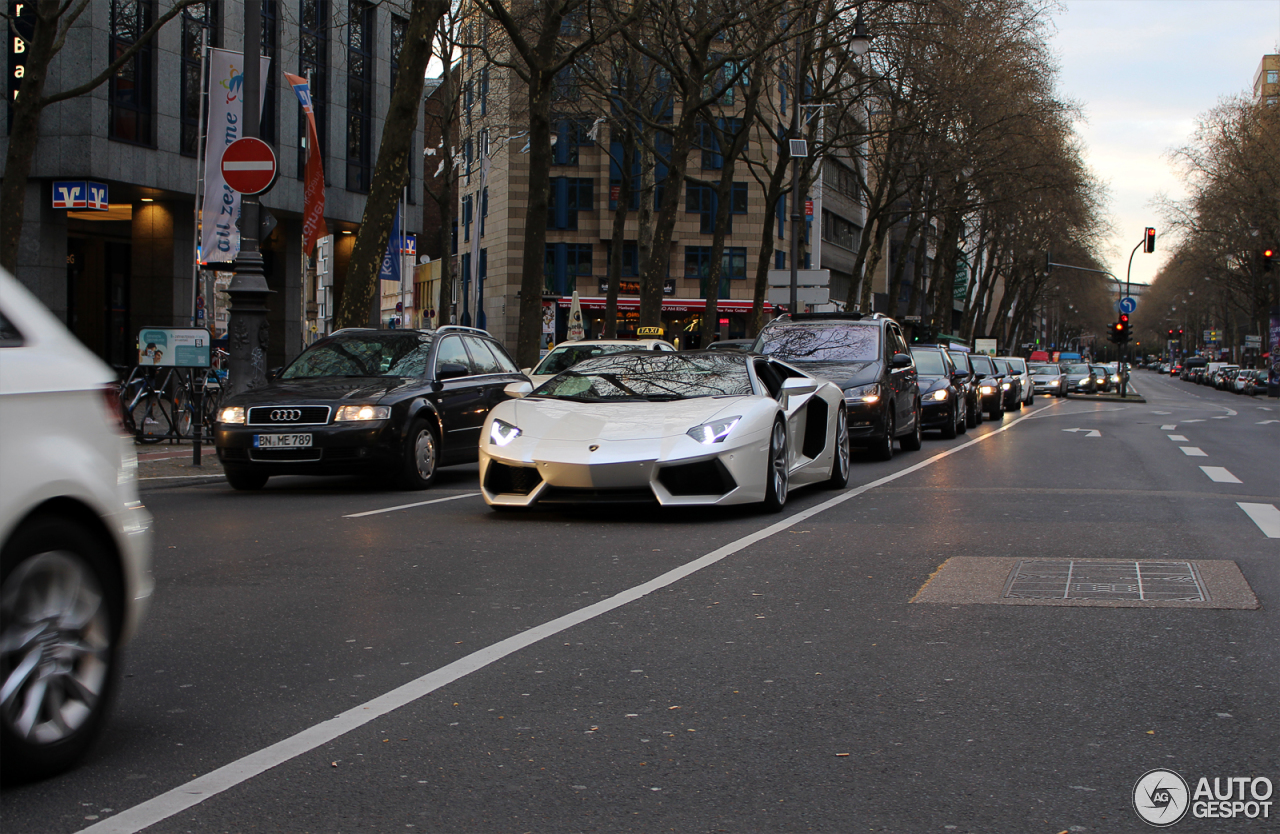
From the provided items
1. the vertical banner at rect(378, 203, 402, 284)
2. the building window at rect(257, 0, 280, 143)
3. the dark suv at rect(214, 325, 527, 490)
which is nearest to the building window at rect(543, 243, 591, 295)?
the vertical banner at rect(378, 203, 402, 284)

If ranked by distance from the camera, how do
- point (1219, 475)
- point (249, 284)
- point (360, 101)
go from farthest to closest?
point (360, 101)
point (249, 284)
point (1219, 475)

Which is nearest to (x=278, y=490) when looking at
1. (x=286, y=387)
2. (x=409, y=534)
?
(x=286, y=387)

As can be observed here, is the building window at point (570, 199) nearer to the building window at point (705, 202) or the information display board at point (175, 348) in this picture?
the building window at point (705, 202)

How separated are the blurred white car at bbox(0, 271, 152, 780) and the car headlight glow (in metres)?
8.15

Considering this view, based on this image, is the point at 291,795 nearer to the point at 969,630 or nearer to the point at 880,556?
the point at 969,630

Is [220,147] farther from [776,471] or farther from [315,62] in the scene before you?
[776,471]

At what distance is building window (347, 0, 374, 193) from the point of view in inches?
1651

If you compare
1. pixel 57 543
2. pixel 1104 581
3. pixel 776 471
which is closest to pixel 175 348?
pixel 776 471

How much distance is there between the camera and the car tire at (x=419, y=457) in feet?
41.8

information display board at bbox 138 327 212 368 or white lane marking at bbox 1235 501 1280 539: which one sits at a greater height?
information display board at bbox 138 327 212 368

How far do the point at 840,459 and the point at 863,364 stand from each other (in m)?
4.57

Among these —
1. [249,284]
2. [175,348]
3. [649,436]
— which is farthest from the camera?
[175,348]

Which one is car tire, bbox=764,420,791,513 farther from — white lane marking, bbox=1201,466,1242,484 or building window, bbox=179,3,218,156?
building window, bbox=179,3,218,156

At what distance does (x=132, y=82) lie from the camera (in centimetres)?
3291
